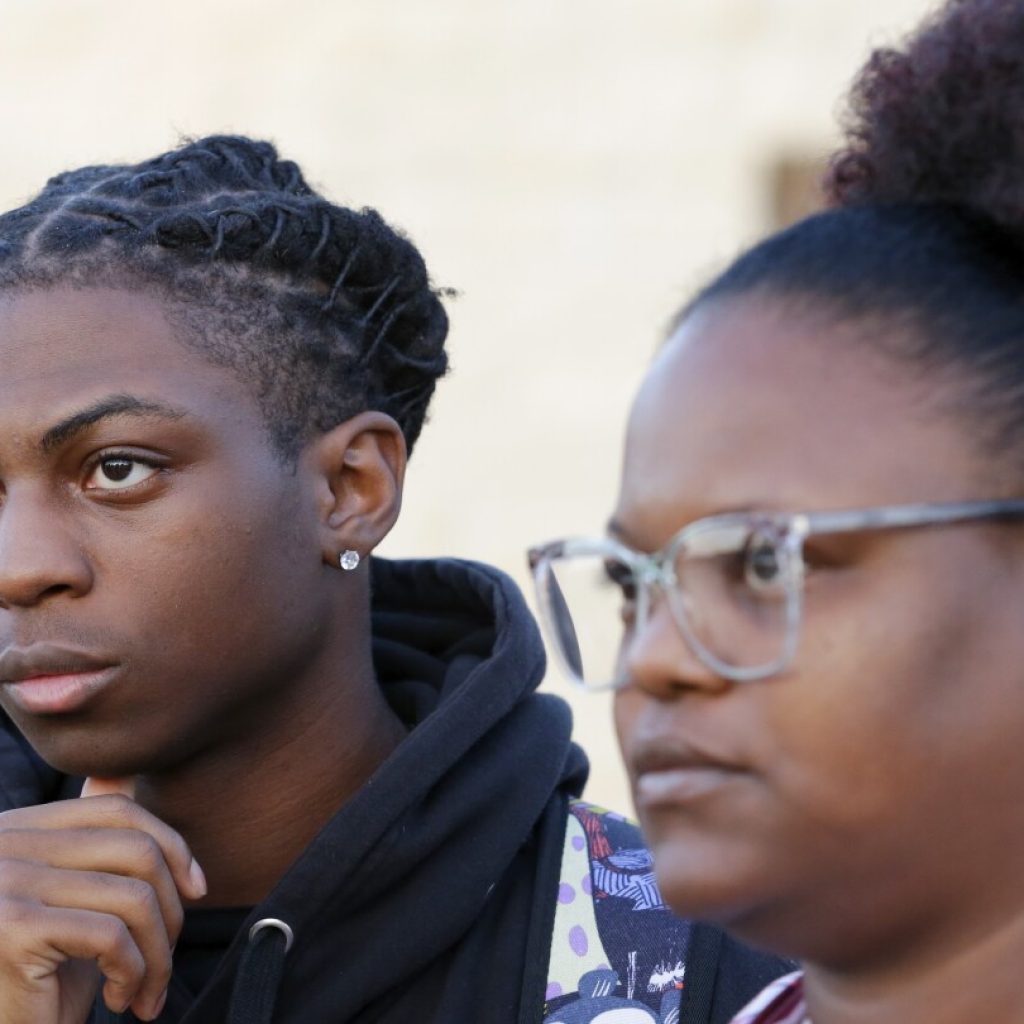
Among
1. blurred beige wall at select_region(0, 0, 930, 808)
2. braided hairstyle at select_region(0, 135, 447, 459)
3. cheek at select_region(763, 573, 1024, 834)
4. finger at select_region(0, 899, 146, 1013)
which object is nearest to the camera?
cheek at select_region(763, 573, 1024, 834)

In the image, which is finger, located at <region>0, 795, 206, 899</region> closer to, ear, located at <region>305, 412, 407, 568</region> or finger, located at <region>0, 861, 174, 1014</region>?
finger, located at <region>0, 861, 174, 1014</region>

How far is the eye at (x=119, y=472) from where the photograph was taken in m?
2.62

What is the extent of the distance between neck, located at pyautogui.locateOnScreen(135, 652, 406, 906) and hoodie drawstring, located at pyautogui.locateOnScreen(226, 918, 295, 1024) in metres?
0.17

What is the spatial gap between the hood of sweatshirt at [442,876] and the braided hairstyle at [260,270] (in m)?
0.48

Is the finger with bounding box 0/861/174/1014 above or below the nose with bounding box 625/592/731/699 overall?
below

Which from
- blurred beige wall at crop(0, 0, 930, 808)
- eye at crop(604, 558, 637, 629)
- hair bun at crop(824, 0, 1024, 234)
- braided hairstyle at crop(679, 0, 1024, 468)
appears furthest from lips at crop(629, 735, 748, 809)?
blurred beige wall at crop(0, 0, 930, 808)

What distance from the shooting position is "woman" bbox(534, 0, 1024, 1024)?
1654 millimetres

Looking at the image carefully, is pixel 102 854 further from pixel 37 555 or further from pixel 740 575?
pixel 740 575

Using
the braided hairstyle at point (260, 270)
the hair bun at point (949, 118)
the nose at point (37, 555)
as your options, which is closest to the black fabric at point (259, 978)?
the nose at point (37, 555)

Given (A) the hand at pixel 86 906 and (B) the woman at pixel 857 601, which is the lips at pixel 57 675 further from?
(B) the woman at pixel 857 601

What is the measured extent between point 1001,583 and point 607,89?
19.4ft

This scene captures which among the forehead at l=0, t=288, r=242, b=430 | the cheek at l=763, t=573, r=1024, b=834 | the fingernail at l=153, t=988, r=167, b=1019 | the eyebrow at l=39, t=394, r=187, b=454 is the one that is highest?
the forehead at l=0, t=288, r=242, b=430

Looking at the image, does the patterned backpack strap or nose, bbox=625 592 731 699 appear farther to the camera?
the patterned backpack strap

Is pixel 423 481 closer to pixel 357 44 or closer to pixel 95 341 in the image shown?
pixel 357 44
